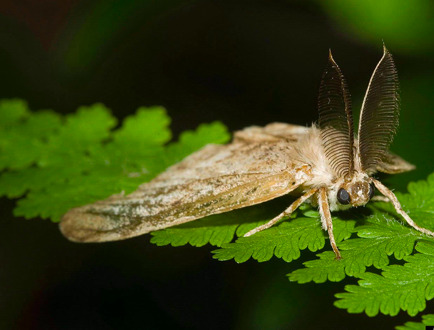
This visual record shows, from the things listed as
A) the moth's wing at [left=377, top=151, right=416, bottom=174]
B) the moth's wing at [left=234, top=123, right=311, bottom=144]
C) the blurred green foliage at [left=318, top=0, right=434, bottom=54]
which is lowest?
the moth's wing at [left=377, top=151, right=416, bottom=174]

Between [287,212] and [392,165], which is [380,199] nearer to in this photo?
[392,165]

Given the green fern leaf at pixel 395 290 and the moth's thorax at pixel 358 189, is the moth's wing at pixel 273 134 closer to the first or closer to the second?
the moth's thorax at pixel 358 189

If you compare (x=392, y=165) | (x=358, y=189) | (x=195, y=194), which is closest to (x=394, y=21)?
(x=392, y=165)

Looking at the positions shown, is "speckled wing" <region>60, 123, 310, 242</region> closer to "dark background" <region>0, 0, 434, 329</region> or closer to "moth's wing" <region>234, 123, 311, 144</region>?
"moth's wing" <region>234, 123, 311, 144</region>

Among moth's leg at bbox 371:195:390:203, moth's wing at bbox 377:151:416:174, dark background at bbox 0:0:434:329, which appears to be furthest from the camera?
dark background at bbox 0:0:434:329

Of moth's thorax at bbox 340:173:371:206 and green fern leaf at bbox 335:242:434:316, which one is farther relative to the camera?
moth's thorax at bbox 340:173:371:206

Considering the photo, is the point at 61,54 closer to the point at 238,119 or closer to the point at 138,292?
the point at 238,119

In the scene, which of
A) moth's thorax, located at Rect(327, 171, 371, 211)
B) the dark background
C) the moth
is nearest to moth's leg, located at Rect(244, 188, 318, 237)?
the moth

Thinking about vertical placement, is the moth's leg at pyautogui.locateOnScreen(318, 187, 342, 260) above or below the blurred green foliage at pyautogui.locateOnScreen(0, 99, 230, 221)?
below
